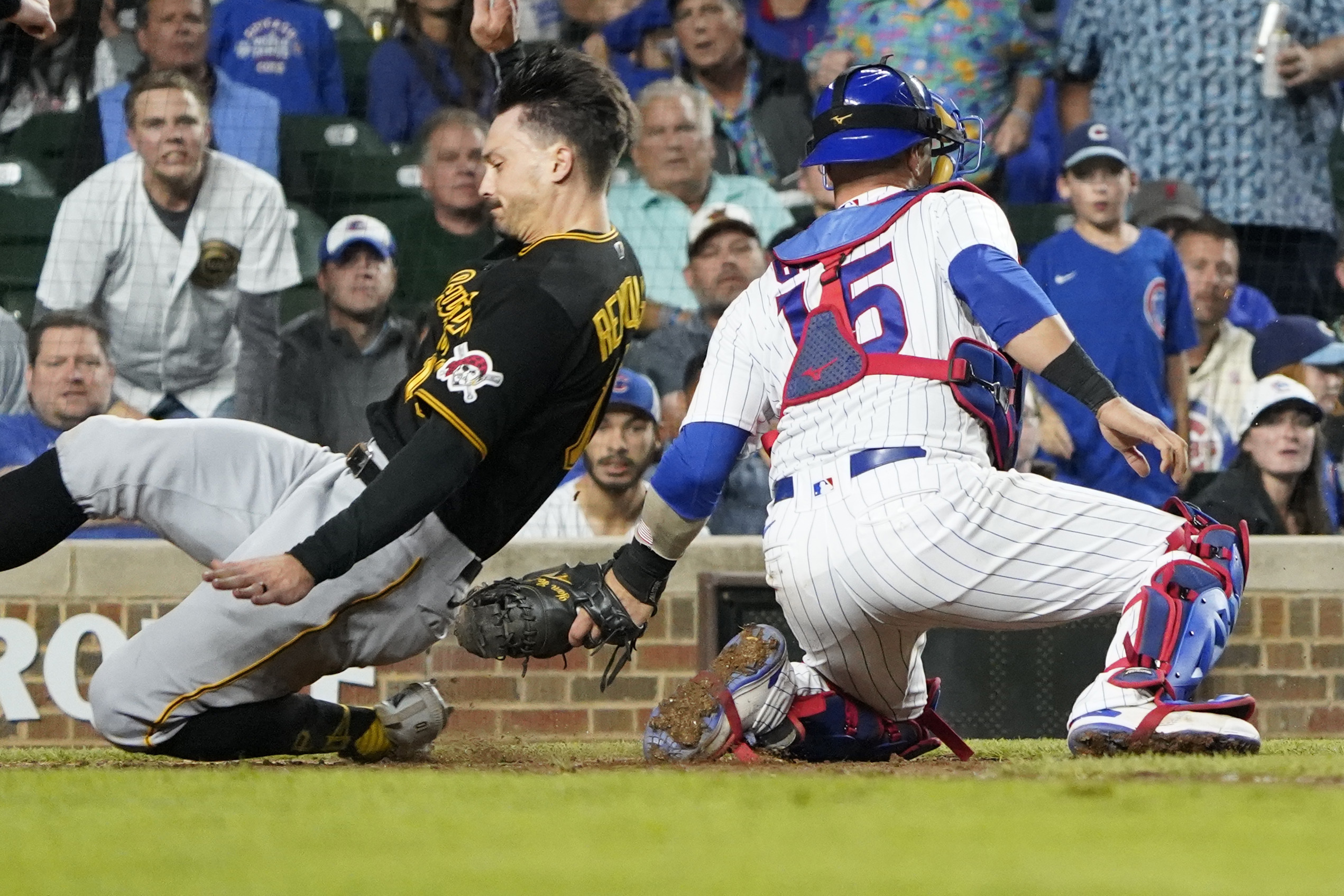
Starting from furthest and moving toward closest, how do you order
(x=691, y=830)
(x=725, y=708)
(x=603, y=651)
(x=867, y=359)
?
(x=603, y=651), (x=725, y=708), (x=867, y=359), (x=691, y=830)

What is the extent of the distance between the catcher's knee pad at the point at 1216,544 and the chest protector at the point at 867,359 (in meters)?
0.38

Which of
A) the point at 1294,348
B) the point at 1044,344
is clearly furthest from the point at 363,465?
the point at 1294,348

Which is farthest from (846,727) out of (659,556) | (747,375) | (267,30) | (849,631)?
(267,30)

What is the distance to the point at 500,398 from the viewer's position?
329 cm

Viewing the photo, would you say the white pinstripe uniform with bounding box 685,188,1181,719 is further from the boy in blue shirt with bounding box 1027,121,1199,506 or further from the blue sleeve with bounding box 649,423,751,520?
the boy in blue shirt with bounding box 1027,121,1199,506

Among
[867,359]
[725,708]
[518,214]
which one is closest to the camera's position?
[867,359]

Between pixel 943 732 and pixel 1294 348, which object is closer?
pixel 943 732

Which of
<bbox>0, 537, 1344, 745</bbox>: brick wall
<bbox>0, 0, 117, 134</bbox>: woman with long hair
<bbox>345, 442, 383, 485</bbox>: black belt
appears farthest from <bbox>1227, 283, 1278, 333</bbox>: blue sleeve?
<bbox>0, 0, 117, 134</bbox>: woman with long hair

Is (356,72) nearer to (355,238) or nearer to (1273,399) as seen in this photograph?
(355,238)

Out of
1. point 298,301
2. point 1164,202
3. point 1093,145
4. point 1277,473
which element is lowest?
point 1277,473

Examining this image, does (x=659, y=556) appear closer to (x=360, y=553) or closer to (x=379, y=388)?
(x=360, y=553)

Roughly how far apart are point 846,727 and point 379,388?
3.29 meters

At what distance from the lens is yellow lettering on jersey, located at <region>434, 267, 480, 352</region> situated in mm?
3451

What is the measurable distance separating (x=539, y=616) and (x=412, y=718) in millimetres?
517
